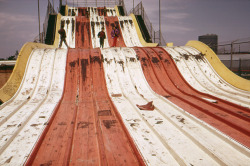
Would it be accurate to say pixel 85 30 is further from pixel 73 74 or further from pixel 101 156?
pixel 101 156

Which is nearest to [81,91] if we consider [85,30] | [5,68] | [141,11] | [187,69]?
[187,69]

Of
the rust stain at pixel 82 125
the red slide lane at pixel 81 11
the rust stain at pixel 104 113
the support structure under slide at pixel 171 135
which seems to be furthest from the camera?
the red slide lane at pixel 81 11

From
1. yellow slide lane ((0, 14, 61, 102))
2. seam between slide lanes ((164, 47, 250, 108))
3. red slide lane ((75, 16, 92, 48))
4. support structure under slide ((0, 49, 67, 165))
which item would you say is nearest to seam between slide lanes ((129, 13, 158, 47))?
red slide lane ((75, 16, 92, 48))

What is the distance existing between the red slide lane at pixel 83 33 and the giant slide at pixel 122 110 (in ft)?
19.6

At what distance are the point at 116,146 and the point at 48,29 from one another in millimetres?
13389

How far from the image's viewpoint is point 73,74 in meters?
5.77

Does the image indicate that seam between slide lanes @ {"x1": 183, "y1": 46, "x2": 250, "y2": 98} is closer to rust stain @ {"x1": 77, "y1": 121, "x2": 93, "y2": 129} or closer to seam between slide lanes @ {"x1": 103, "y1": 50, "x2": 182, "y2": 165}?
seam between slide lanes @ {"x1": 103, "y1": 50, "x2": 182, "y2": 165}

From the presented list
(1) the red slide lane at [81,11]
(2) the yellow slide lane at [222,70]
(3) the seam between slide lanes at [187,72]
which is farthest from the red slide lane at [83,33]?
(2) the yellow slide lane at [222,70]

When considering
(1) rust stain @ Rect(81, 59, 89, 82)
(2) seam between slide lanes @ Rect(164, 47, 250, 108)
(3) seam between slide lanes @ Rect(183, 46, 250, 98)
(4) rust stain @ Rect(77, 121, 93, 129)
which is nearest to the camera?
(4) rust stain @ Rect(77, 121, 93, 129)

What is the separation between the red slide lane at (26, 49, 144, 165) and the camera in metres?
2.29

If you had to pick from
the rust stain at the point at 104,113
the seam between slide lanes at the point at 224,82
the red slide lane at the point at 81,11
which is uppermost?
the red slide lane at the point at 81,11

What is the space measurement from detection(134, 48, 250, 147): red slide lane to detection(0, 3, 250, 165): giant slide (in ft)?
0.07

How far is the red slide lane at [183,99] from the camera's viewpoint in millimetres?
3018

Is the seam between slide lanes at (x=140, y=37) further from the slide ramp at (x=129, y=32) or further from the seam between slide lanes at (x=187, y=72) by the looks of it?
the seam between slide lanes at (x=187, y=72)
